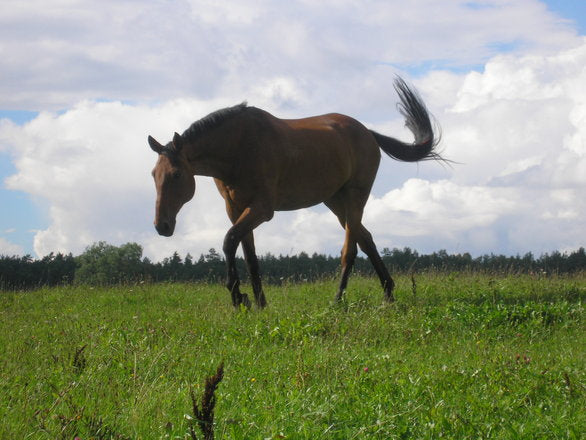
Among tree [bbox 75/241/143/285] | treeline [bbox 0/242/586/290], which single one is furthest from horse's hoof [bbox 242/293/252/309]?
tree [bbox 75/241/143/285]

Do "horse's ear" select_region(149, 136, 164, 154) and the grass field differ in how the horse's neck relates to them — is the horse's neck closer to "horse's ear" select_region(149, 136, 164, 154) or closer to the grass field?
"horse's ear" select_region(149, 136, 164, 154)

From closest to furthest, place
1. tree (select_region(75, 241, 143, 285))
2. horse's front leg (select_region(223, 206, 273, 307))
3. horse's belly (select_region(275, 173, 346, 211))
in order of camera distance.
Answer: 1. horse's front leg (select_region(223, 206, 273, 307))
2. horse's belly (select_region(275, 173, 346, 211))
3. tree (select_region(75, 241, 143, 285))

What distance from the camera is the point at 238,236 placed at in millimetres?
9016

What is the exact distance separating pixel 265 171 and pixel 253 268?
1.37 meters

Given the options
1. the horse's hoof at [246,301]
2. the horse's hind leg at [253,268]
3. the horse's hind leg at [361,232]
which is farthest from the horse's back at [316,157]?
the horse's hoof at [246,301]

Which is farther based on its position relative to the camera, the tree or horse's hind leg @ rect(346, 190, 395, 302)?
the tree

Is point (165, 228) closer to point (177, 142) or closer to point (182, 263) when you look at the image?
point (177, 142)

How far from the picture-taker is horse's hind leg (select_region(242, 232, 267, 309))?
9.66 metres

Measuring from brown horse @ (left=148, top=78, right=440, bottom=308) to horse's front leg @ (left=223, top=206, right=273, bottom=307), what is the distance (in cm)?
1

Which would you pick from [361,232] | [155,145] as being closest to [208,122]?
[155,145]

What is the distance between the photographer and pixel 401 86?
1220cm

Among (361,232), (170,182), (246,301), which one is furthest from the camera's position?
(361,232)

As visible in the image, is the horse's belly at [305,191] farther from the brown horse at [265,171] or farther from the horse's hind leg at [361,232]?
the horse's hind leg at [361,232]

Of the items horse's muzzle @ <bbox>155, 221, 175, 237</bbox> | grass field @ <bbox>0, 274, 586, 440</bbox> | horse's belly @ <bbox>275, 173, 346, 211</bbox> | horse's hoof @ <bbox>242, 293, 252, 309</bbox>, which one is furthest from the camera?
horse's belly @ <bbox>275, 173, 346, 211</bbox>
